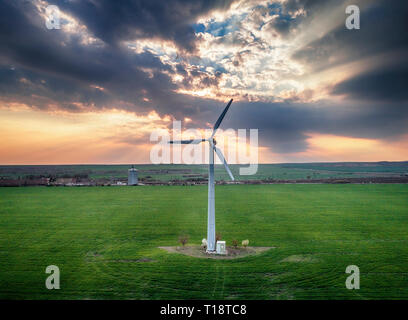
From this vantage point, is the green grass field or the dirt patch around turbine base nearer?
the green grass field

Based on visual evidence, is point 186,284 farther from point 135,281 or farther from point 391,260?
point 391,260

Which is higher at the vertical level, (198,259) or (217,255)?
(217,255)

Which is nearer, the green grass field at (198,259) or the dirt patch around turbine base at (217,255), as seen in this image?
the green grass field at (198,259)

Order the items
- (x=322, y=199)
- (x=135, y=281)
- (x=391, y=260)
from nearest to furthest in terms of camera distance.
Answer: (x=135, y=281), (x=391, y=260), (x=322, y=199)
